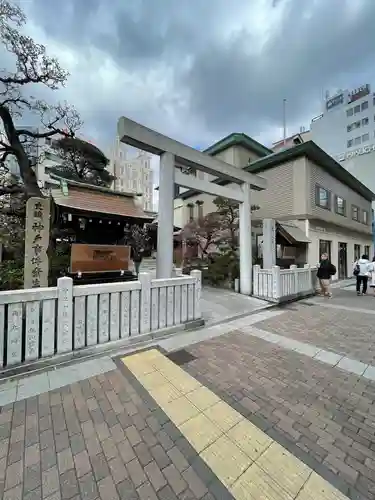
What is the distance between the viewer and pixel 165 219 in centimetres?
629

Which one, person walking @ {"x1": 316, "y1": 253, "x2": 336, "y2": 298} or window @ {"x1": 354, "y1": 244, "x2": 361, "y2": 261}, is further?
window @ {"x1": 354, "y1": 244, "x2": 361, "y2": 261}

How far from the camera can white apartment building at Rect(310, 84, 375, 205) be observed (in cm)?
3550

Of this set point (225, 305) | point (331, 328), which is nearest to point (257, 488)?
point (331, 328)

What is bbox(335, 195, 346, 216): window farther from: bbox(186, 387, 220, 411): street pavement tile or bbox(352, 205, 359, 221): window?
bbox(186, 387, 220, 411): street pavement tile

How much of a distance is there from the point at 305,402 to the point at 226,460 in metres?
1.28

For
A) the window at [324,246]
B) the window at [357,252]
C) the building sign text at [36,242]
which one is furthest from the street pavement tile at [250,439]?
the window at [357,252]

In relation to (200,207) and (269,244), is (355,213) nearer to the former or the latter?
(200,207)

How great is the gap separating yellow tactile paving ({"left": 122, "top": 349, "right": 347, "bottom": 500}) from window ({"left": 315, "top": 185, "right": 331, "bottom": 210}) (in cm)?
1328

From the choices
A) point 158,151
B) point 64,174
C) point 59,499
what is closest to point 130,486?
point 59,499

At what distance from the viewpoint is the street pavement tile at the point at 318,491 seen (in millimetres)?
1692

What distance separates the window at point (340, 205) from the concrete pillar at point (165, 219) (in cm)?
1343

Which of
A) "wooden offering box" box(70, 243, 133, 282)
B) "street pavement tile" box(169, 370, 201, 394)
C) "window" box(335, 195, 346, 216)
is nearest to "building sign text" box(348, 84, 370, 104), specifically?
"window" box(335, 195, 346, 216)

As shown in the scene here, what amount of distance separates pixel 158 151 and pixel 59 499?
6294 mm

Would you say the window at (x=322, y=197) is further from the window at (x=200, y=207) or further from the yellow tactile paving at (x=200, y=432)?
the yellow tactile paving at (x=200, y=432)
